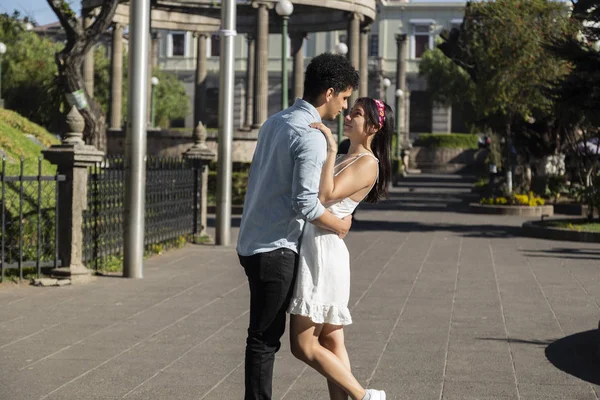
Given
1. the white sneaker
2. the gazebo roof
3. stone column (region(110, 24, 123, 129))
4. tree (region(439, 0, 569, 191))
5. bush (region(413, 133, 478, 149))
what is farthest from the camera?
bush (region(413, 133, 478, 149))

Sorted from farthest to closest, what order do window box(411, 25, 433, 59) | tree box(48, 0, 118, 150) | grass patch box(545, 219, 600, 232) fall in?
window box(411, 25, 433, 59) < tree box(48, 0, 118, 150) < grass patch box(545, 219, 600, 232)

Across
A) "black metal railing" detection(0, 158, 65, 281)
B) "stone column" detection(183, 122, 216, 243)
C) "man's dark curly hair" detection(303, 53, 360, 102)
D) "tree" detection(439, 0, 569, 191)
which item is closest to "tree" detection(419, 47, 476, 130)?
"tree" detection(439, 0, 569, 191)

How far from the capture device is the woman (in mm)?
5309

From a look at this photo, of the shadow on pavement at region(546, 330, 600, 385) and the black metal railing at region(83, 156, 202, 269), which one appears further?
the black metal railing at region(83, 156, 202, 269)

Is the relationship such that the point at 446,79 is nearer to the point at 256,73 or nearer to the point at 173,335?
the point at 256,73

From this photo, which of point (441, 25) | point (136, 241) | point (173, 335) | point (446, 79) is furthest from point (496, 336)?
point (441, 25)

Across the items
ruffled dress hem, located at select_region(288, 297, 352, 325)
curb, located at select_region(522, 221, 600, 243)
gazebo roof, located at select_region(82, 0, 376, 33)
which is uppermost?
gazebo roof, located at select_region(82, 0, 376, 33)

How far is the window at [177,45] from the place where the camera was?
3113 inches

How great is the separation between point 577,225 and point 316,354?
16.8 metres

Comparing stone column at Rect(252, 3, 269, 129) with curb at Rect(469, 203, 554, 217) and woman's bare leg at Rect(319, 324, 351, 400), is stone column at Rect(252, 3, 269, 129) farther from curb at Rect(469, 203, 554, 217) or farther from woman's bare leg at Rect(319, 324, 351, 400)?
woman's bare leg at Rect(319, 324, 351, 400)

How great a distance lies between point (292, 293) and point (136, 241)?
791cm

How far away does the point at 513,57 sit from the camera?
2766 centimetres

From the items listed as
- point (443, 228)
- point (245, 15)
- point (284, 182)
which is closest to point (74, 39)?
point (443, 228)

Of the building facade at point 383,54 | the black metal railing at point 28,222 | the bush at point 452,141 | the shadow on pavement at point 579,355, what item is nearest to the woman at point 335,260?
the shadow on pavement at point 579,355
